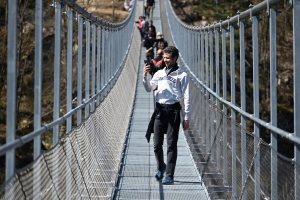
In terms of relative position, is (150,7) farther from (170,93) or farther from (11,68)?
(11,68)

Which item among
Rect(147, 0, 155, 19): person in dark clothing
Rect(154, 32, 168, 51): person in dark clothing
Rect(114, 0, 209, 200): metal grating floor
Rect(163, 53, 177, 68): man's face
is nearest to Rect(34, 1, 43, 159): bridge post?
Rect(163, 53, 177, 68): man's face

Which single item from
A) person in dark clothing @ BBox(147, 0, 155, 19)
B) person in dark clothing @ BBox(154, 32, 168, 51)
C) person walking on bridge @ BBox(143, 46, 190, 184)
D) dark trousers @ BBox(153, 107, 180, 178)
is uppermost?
person in dark clothing @ BBox(147, 0, 155, 19)

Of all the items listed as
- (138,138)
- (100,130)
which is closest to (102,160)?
(100,130)

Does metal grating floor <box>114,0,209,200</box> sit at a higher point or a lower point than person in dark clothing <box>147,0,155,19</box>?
lower

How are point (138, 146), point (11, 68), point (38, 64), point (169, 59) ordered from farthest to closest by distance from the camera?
point (138, 146) < point (169, 59) < point (38, 64) < point (11, 68)

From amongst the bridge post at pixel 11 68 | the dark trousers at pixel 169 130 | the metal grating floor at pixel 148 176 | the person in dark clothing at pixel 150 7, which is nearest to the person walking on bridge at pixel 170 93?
the dark trousers at pixel 169 130

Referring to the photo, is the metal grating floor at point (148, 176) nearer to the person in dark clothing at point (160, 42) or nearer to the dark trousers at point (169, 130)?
the dark trousers at point (169, 130)

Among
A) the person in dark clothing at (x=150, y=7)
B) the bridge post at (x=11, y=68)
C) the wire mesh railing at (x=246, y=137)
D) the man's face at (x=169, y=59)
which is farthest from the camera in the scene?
the person in dark clothing at (x=150, y=7)

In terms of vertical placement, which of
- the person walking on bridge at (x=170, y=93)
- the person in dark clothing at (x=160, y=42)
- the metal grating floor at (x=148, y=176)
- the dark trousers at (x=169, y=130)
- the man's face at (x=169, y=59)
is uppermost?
the person in dark clothing at (x=160, y=42)

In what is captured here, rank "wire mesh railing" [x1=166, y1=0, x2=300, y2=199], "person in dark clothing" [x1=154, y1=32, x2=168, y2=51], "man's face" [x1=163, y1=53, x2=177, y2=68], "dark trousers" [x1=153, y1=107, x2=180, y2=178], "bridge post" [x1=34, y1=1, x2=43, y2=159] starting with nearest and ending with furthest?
"wire mesh railing" [x1=166, y1=0, x2=300, y2=199] < "bridge post" [x1=34, y1=1, x2=43, y2=159] < "man's face" [x1=163, y1=53, x2=177, y2=68] < "dark trousers" [x1=153, y1=107, x2=180, y2=178] < "person in dark clothing" [x1=154, y1=32, x2=168, y2=51]

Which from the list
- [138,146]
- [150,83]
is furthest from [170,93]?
[138,146]

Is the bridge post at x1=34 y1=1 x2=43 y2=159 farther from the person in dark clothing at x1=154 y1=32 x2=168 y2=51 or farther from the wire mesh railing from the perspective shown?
the person in dark clothing at x1=154 y1=32 x2=168 y2=51

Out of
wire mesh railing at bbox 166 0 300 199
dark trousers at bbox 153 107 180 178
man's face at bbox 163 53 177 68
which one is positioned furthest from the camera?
dark trousers at bbox 153 107 180 178

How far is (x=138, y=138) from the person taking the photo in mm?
12023
